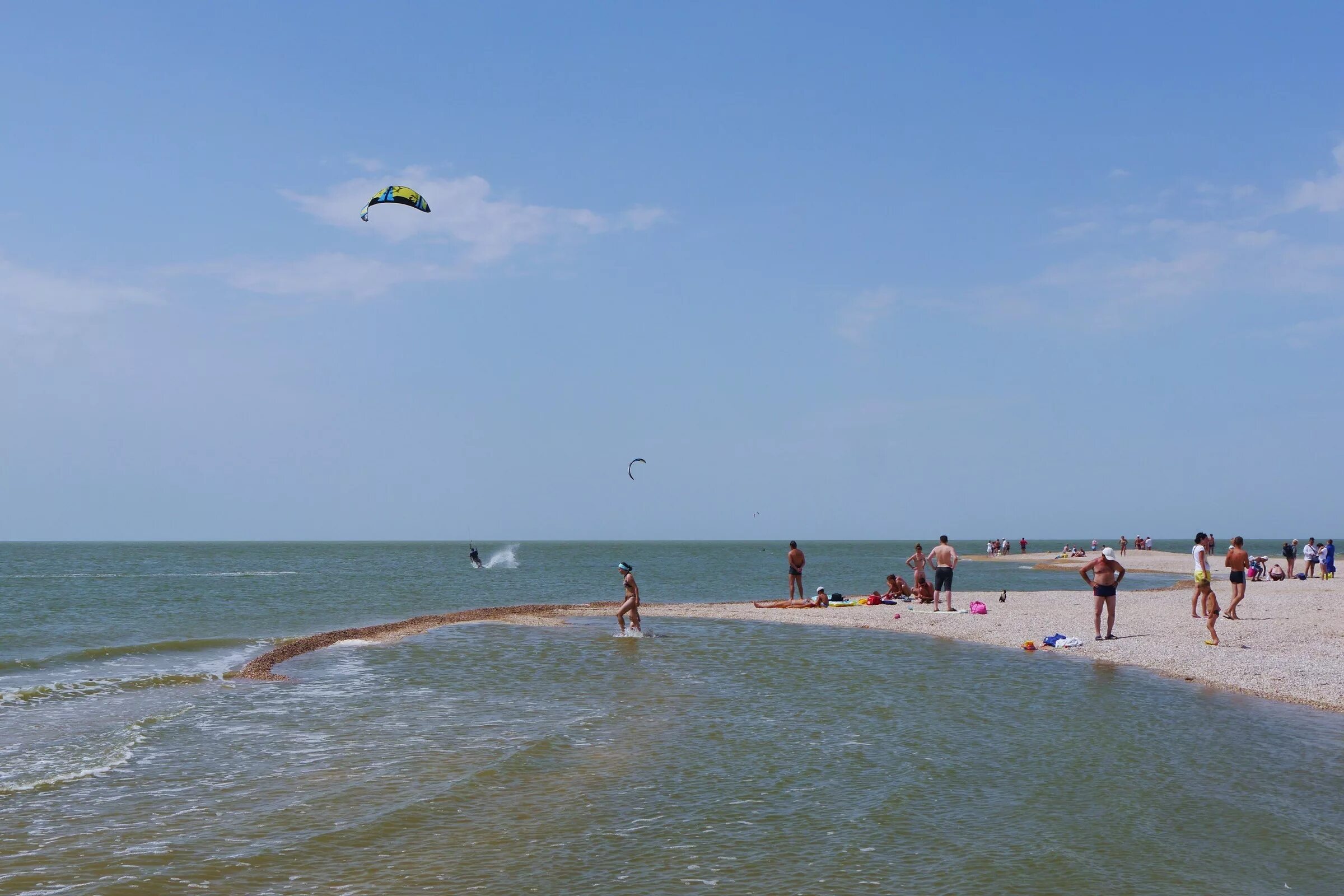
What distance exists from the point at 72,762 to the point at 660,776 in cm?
A: 816

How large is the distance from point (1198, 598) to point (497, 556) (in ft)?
330

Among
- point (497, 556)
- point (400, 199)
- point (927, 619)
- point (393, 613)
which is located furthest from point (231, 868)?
point (497, 556)

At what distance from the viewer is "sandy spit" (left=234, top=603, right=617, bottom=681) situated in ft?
69.5

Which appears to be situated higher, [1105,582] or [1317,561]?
[1105,582]

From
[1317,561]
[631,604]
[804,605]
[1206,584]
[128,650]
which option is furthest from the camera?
[1317,561]

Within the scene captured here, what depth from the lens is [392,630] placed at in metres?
28.5

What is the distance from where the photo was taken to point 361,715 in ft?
51.0

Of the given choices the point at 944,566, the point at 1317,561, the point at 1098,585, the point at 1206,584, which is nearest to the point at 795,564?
the point at 944,566

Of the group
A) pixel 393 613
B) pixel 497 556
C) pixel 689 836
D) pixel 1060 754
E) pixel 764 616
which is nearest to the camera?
pixel 689 836

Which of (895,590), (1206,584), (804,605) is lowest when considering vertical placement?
→ (804,605)

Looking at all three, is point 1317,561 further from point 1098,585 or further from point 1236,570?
point 1098,585

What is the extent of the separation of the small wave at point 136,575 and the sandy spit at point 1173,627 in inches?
2050

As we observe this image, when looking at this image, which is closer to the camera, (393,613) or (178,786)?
(178,786)

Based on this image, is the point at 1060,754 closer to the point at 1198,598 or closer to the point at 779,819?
the point at 779,819
